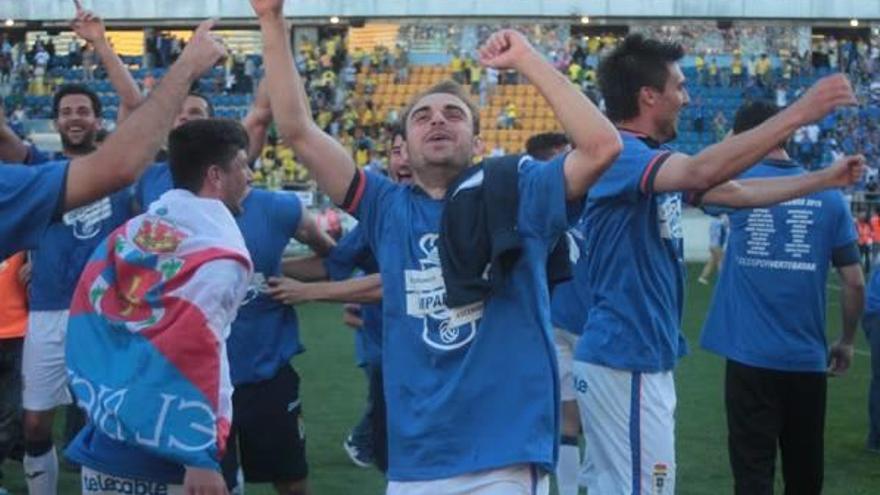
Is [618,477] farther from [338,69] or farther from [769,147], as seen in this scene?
[338,69]

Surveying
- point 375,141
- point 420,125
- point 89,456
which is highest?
point 420,125

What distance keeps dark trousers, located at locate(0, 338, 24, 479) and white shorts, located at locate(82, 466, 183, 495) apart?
15.9ft

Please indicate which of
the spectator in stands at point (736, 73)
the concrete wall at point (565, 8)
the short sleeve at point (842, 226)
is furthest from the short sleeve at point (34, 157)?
the concrete wall at point (565, 8)

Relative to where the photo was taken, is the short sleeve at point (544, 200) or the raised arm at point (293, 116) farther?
the raised arm at point (293, 116)

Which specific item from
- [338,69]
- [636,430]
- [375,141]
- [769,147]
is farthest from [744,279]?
[338,69]

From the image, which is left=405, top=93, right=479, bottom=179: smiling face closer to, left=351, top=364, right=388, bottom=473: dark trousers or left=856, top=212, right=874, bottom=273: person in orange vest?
left=351, top=364, right=388, bottom=473: dark trousers

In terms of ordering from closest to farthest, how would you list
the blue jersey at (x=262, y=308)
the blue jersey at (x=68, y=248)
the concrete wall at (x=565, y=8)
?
the blue jersey at (x=262, y=308) → the blue jersey at (x=68, y=248) → the concrete wall at (x=565, y=8)

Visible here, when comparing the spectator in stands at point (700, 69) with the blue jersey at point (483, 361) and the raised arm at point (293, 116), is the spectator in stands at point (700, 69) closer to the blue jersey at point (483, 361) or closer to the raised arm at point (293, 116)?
the raised arm at point (293, 116)

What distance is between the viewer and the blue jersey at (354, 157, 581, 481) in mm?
4930

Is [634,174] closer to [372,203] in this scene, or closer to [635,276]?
[635,276]

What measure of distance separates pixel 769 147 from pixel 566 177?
80 centimetres

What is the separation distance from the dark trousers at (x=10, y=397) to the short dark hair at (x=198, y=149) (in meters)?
5.01

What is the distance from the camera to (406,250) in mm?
5156

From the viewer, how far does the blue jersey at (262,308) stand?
7352 mm
